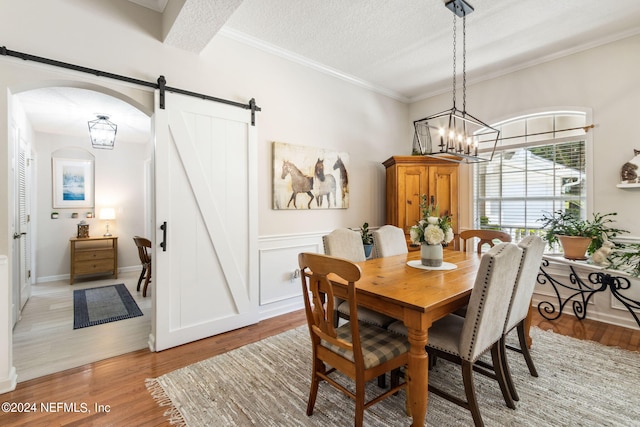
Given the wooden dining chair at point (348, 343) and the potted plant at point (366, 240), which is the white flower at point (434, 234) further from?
the potted plant at point (366, 240)

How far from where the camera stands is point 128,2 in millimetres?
2457

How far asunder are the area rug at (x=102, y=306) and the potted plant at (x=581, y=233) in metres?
4.87

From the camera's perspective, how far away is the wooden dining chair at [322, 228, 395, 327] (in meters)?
2.12

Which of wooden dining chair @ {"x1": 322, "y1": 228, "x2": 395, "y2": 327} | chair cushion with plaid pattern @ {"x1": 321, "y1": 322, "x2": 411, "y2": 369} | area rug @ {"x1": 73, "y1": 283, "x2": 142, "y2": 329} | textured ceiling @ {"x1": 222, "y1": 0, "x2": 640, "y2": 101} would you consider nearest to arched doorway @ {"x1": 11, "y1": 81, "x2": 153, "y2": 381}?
area rug @ {"x1": 73, "y1": 283, "x2": 142, "y2": 329}

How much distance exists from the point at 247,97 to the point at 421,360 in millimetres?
2928

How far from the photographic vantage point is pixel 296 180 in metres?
3.56

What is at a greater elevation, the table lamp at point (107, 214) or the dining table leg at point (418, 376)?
the table lamp at point (107, 214)

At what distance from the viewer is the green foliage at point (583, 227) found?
3.06 m

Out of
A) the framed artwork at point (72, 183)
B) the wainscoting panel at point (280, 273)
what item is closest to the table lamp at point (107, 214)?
the framed artwork at point (72, 183)

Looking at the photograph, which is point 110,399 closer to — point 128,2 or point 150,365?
point 150,365

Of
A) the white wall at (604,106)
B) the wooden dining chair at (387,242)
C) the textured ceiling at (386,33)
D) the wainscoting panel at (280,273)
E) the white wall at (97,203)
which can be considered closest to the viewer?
the textured ceiling at (386,33)

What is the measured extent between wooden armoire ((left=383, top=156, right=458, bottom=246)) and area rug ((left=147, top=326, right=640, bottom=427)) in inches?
81.1

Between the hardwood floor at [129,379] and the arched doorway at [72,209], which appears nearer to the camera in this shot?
the hardwood floor at [129,379]

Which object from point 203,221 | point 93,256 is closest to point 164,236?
point 203,221
